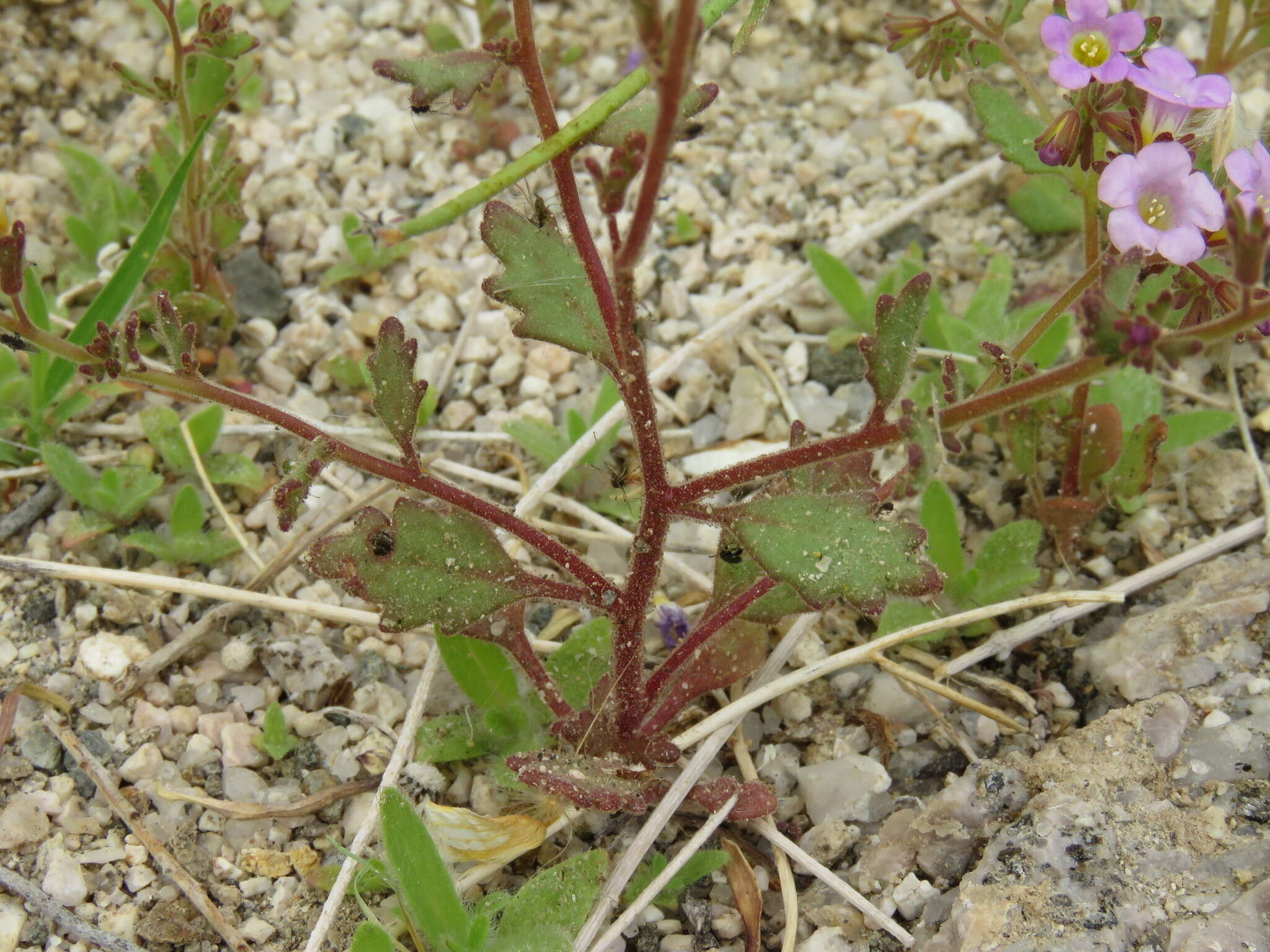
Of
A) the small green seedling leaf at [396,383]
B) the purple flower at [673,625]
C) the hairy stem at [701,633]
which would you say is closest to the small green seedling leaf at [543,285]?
the small green seedling leaf at [396,383]

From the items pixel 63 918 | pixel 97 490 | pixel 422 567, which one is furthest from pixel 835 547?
pixel 97 490

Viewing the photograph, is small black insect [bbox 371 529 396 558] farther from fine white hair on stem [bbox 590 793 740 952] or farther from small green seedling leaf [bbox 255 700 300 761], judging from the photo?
fine white hair on stem [bbox 590 793 740 952]

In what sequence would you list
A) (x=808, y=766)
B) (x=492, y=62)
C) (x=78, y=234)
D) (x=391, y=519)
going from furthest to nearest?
Result: (x=78, y=234), (x=808, y=766), (x=391, y=519), (x=492, y=62)

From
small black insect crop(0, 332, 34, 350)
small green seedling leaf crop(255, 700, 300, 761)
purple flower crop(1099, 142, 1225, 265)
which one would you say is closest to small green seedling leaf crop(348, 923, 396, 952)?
small green seedling leaf crop(255, 700, 300, 761)

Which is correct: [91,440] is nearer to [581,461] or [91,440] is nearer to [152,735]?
[152,735]

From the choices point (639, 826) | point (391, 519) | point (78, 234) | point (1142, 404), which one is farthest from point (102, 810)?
point (1142, 404)
